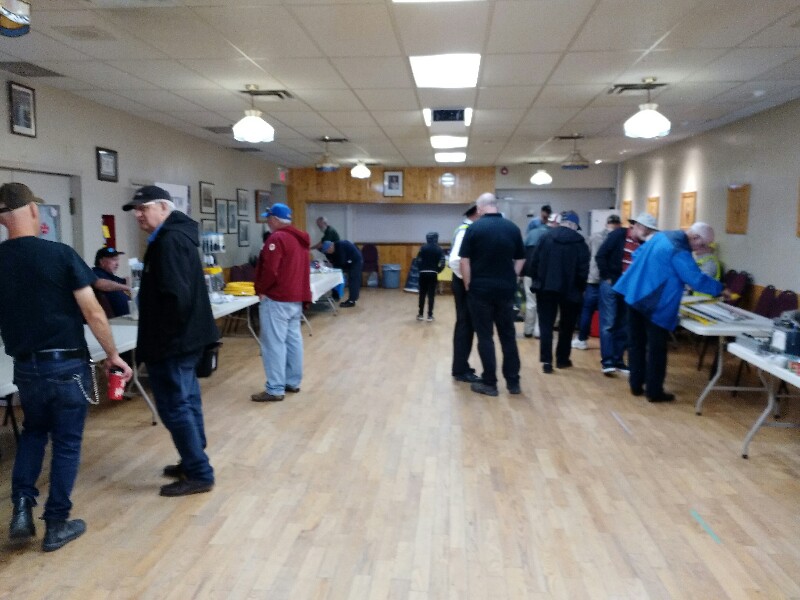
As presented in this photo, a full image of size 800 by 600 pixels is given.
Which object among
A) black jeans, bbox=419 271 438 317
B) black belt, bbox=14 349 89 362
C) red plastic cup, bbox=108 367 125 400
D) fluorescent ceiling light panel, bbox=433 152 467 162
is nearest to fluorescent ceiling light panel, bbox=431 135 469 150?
fluorescent ceiling light panel, bbox=433 152 467 162

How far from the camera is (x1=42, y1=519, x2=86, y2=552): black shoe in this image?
8.96ft

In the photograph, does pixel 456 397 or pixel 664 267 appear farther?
pixel 456 397

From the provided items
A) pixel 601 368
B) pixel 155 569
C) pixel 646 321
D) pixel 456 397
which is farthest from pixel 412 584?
A: pixel 601 368

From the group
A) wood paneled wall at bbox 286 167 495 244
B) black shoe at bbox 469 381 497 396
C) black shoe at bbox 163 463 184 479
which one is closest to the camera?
black shoe at bbox 163 463 184 479

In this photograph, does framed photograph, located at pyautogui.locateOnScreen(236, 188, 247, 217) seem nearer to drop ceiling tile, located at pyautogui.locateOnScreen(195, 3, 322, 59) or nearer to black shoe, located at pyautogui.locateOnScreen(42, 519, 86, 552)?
drop ceiling tile, located at pyautogui.locateOnScreen(195, 3, 322, 59)

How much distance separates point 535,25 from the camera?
12.7 ft

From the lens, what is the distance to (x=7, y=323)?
267 centimetres

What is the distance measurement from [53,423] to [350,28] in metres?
2.94

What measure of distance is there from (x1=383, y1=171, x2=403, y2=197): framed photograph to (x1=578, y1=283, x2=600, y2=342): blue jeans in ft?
24.3

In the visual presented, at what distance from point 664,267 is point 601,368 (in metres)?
1.78

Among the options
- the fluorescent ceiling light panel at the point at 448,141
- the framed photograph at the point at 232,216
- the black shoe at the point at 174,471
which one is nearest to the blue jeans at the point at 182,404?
the black shoe at the point at 174,471

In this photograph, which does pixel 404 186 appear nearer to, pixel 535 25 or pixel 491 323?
pixel 491 323

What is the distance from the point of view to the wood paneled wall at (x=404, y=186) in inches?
537

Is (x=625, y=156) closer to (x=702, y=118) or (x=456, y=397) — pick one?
(x=702, y=118)
